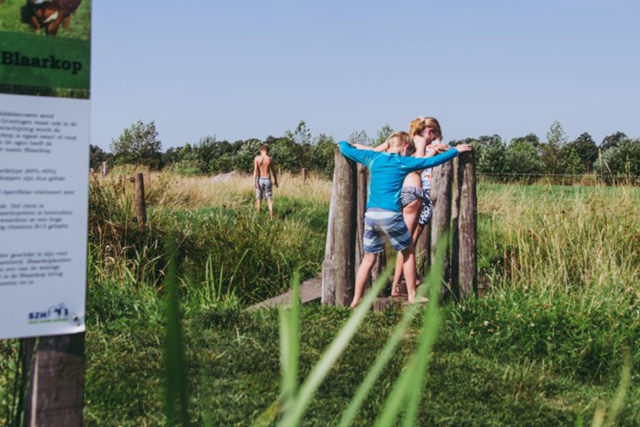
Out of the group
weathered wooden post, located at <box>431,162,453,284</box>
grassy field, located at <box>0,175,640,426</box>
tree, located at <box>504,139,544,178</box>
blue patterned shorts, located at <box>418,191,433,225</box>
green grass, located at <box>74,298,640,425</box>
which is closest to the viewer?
green grass, located at <box>74,298,640,425</box>

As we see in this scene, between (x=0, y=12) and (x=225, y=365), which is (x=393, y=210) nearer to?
(x=225, y=365)

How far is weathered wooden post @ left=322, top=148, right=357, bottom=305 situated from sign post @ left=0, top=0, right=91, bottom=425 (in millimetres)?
4517

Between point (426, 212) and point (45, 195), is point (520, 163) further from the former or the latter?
point (45, 195)

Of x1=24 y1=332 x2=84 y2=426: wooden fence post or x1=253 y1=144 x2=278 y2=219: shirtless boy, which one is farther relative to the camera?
x1=253 y1=144 x2=278 y2=219: shirtless boy

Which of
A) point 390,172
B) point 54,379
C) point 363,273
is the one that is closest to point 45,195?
point 54,379

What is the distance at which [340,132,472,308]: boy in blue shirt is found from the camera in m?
6.15

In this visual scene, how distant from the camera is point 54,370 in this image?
2.00m

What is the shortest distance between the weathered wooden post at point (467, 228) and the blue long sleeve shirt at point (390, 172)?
39 cm

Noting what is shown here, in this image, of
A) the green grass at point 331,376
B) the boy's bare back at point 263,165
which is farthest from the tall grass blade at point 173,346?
the boy's bare back at point 263,165

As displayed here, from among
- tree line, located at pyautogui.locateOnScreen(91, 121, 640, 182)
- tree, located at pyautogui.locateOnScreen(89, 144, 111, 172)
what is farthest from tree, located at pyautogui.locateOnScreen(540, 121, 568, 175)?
tree, located at pyautogui.locateOnScreen(89, 144, 111, 172)

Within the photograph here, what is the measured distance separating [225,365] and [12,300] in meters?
2.67

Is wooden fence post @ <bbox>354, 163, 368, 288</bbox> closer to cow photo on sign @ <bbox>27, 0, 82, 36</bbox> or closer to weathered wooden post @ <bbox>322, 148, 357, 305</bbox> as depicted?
weathered wooden post @ <bbox>322, 148, 357, 305</bbox>

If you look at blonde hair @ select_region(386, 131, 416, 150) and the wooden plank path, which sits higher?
blonde hair @ select_region(386, 131, 416, 150)

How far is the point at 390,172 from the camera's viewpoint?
6.13m
